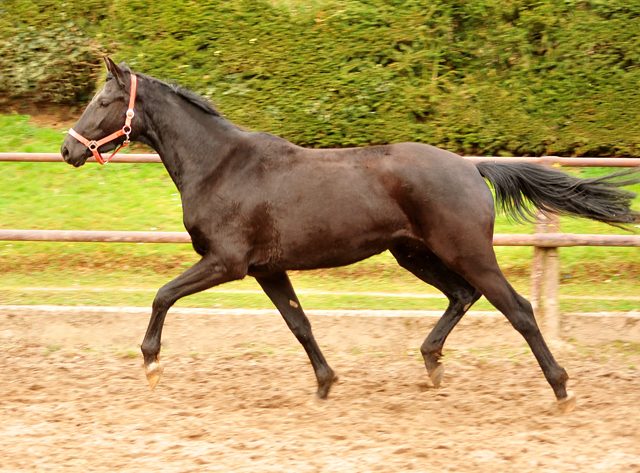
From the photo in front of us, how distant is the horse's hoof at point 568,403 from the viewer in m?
4.11

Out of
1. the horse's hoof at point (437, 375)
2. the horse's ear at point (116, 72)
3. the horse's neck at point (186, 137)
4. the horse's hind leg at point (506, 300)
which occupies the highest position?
the horse's ear at point (116, 72)

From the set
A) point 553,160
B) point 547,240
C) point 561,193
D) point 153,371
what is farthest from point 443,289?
point 153,371

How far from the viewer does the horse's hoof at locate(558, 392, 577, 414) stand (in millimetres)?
4105

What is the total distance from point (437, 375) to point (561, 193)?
4.67 ft

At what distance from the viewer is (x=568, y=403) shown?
161 inches

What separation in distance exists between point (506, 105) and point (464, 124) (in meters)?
0.54

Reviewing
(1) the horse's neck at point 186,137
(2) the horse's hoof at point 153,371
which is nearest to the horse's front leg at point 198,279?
(2) the horse's hoof at point 153,371

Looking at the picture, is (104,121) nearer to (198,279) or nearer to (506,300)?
(198,279)

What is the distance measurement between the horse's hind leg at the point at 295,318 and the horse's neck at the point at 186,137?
2.64 ft

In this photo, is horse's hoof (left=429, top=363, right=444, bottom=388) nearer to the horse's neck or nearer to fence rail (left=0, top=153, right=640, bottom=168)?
fence rail (left=0, top=153, right=640, bottom=168)

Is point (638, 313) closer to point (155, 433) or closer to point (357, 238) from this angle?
point (357, 238)

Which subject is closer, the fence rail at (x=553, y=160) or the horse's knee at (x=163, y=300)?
the horse's knee at (x=163, y=300)

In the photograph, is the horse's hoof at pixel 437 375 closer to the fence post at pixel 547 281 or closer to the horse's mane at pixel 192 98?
the fence post at pixel 547 281

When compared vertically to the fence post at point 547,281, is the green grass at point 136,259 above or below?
below
